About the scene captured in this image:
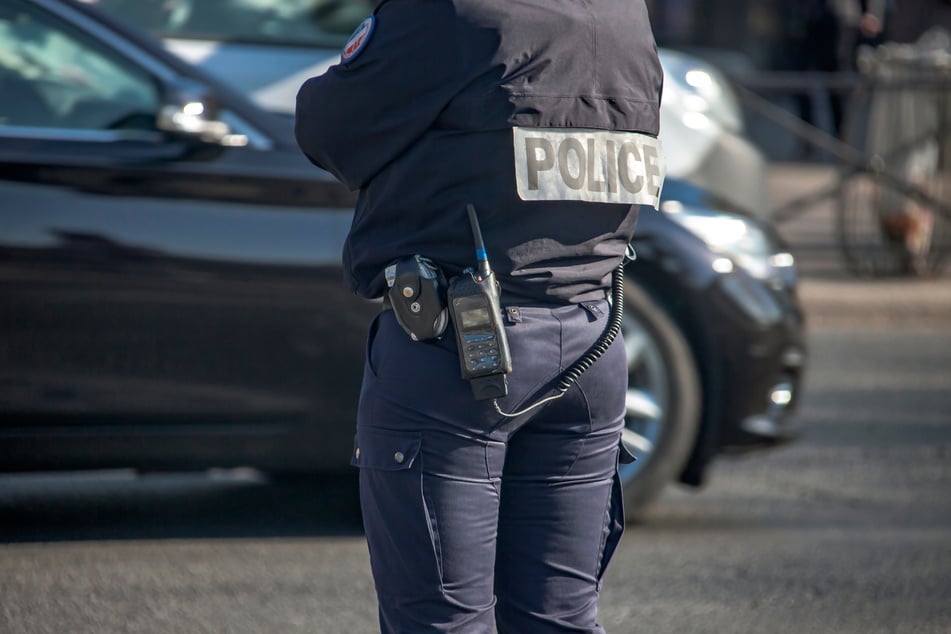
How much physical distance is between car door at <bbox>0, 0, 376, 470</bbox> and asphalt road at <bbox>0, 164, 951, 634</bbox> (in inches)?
12.7

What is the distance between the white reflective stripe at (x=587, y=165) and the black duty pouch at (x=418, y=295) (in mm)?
186

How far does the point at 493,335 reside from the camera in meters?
2.19

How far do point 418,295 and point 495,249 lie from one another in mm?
140

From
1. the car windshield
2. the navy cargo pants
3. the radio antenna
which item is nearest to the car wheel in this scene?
the car windshield

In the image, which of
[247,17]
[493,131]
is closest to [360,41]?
[493,131]

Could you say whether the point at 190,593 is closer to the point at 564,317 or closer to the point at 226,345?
the point at 226,345

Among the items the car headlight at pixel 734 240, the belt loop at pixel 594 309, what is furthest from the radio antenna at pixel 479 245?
the car headlight at pixel 734 240

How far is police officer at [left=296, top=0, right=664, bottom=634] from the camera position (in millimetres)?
2152

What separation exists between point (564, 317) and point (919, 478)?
3.40 m

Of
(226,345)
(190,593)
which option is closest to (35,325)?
(226,345)

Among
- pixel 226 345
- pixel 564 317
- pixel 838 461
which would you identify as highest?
pixel 564 317

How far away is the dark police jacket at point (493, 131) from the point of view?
2.14 m

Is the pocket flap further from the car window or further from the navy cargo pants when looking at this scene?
the car window

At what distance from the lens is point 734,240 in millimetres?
4566
